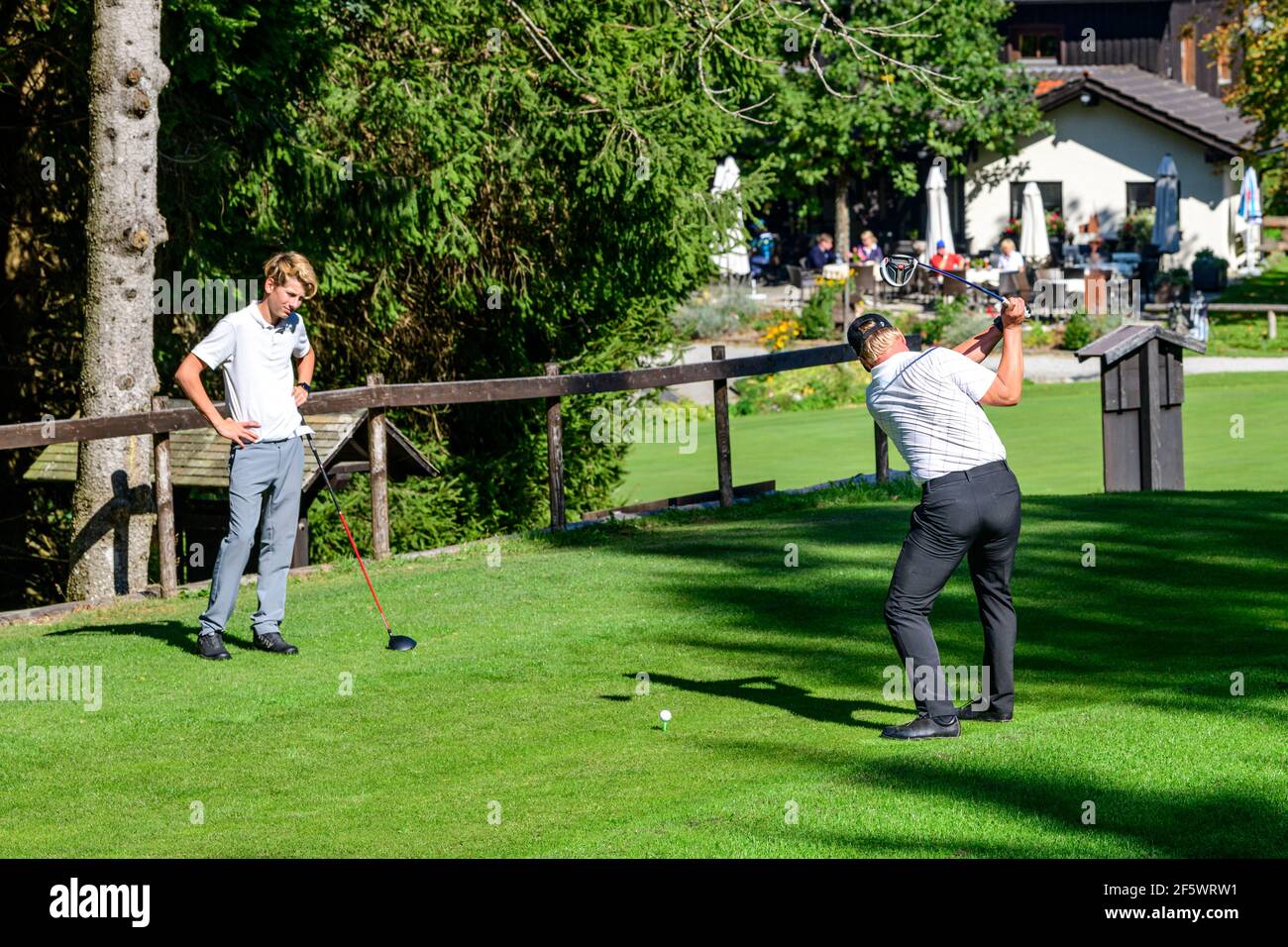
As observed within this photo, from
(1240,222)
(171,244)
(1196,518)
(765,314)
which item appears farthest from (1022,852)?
(1240,222)

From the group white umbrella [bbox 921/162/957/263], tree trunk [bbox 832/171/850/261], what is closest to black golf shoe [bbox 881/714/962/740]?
white umbrella [bbox 921/162/957/263]

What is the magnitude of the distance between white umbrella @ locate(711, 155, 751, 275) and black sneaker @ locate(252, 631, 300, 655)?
946 centimetres

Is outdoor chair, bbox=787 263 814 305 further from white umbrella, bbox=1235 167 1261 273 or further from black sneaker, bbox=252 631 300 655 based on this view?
black sneaker, bbox=252 631 300 655

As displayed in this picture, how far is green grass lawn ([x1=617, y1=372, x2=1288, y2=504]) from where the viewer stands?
18.5m

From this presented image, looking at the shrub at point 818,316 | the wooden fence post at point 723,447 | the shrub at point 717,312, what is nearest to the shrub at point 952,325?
the shrub at point 818,316

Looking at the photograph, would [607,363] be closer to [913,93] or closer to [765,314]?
[765,314]

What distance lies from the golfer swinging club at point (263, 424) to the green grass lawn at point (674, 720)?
0.38 m

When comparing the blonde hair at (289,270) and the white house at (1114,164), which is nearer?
the blonde hair at (289,270)

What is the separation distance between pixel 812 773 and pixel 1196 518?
7.13m

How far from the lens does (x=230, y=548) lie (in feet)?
30.1

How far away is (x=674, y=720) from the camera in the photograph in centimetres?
766

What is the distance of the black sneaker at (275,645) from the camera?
9.30 meters

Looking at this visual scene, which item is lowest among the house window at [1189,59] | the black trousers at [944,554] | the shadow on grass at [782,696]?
the shadow on grass at [782,696]

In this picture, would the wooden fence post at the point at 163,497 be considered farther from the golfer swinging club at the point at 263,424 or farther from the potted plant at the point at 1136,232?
the potted plant at the point at 1136,232
